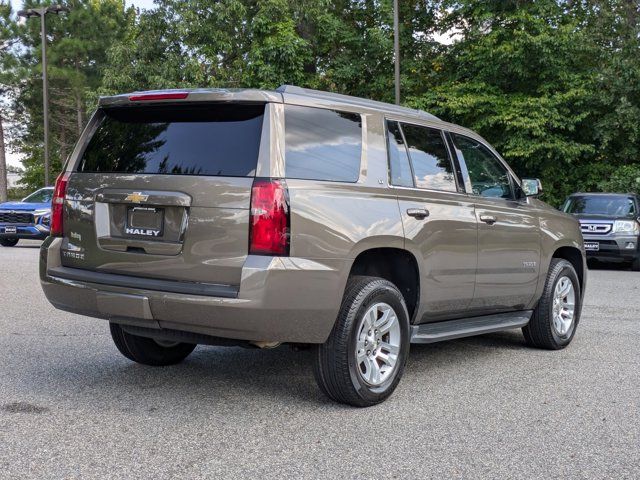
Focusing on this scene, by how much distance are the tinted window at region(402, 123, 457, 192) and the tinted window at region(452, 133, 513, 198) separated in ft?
0.88

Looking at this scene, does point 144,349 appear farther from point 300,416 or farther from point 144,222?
point 300,416

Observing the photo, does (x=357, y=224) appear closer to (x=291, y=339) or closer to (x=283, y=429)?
(x=291, y=339)

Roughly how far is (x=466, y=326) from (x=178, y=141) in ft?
8.28

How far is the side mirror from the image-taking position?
260 inches

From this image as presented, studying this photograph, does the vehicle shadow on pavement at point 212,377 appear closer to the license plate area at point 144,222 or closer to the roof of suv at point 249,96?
the license plate area at point 144,222

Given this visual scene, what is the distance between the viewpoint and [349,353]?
454cm

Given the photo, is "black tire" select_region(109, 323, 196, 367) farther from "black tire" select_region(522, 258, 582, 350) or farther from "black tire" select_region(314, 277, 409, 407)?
"black tire" select_region(522, 258, 582, 350)

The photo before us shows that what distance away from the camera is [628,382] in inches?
215

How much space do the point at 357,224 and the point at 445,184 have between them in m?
1.31

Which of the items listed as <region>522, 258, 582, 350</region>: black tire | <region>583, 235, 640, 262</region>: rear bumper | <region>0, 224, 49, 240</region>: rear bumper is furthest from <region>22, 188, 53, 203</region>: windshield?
<region>522, 258, 582, 350</region>: black tire

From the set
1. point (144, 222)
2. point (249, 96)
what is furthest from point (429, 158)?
point (144, 222)

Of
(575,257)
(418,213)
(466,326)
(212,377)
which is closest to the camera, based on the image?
(418,213)

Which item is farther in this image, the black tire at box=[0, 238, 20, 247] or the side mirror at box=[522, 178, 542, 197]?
the black tire at box=[0, 238, 20, 247]

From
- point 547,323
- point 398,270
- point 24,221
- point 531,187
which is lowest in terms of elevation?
point 24,221
